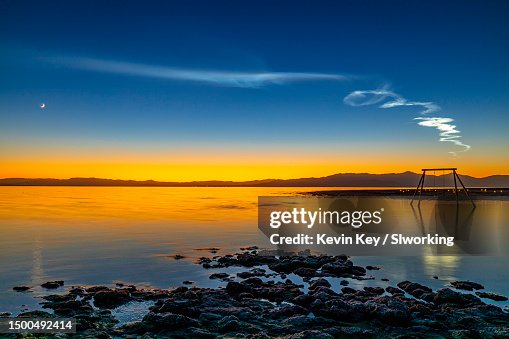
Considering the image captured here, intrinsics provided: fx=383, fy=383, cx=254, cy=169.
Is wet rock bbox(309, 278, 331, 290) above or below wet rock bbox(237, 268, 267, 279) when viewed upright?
above

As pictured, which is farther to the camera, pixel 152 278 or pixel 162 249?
pixel 162 249

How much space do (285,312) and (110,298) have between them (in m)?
7.34

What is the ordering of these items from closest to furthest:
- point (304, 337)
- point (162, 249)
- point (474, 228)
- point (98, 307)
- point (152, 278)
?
point (304, 337)
point (98, 307)
point (152, 278)
point (162, 249)
point (474, 228)

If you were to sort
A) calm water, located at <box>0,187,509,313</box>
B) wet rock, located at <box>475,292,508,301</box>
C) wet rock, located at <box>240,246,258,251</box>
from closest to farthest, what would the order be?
wet rock, located at <box>475,292,508,301</box> < calm water, located at <box>0,187,509,313</box> < wet rock, located at <box>240,246,258,251</box>

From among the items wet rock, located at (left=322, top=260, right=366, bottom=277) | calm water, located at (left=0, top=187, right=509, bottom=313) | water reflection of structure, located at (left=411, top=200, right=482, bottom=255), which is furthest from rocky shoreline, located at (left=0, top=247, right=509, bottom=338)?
water reflection of structure, located at (left=411, top=200, right=482, bottom=255)

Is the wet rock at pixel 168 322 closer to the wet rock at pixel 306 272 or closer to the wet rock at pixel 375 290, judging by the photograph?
the wet rock at pixel 375 290

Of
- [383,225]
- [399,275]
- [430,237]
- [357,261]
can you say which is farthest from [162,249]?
[383,225]

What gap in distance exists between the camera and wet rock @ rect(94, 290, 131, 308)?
1548 centimetres

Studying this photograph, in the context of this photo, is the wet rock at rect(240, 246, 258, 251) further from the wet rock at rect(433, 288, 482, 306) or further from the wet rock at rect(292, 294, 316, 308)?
the wet rock at rect(433, 288, 482, 306)

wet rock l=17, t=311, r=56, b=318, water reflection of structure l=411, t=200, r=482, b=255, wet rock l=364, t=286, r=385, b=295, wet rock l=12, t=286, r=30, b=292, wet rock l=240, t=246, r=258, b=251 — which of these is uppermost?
wet rock l=17, t=311, r=56, b=318

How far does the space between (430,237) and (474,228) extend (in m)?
8.41

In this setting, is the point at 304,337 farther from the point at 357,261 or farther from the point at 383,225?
the point at 383,225

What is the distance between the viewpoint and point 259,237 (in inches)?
1511

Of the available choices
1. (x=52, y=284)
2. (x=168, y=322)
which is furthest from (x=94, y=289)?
(x=168, y=322)
